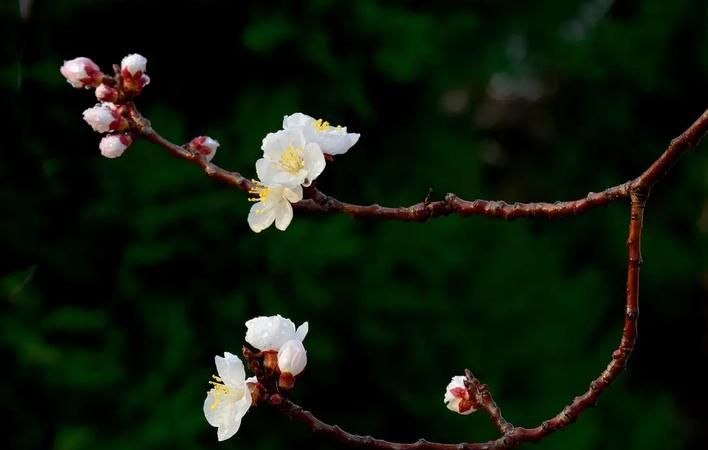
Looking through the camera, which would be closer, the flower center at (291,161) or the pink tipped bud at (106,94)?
the flower center at (291,161)

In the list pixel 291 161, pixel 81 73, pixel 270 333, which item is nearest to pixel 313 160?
pixel 291 161

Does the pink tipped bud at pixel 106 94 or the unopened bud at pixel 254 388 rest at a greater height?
the pink tipped bud at pixel 106 94

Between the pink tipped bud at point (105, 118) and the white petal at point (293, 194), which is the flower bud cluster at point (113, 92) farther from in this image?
the white petal at point (293, 194)

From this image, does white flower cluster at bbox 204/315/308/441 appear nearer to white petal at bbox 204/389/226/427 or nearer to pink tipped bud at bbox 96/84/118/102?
white petal at bbox 204/389/226/427

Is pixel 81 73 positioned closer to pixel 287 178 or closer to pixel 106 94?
pixel 106 94

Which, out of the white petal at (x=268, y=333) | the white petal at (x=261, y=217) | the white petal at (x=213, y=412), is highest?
the white petal at (x=261, y=217)

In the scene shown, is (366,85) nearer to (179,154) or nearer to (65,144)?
(65,144)

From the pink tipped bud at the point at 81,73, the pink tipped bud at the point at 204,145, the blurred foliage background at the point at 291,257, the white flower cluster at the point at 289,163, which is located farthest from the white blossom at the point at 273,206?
the blurred foliage background at the point at 291,257

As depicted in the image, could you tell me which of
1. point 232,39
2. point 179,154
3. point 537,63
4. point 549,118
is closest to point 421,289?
point 232,39

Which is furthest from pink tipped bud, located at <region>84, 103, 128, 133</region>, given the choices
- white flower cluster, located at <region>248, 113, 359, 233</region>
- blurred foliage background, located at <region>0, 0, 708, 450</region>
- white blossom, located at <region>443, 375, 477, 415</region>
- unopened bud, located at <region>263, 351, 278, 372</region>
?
blurred foliage background, located at <region>0, 0, 708, 450</region>
